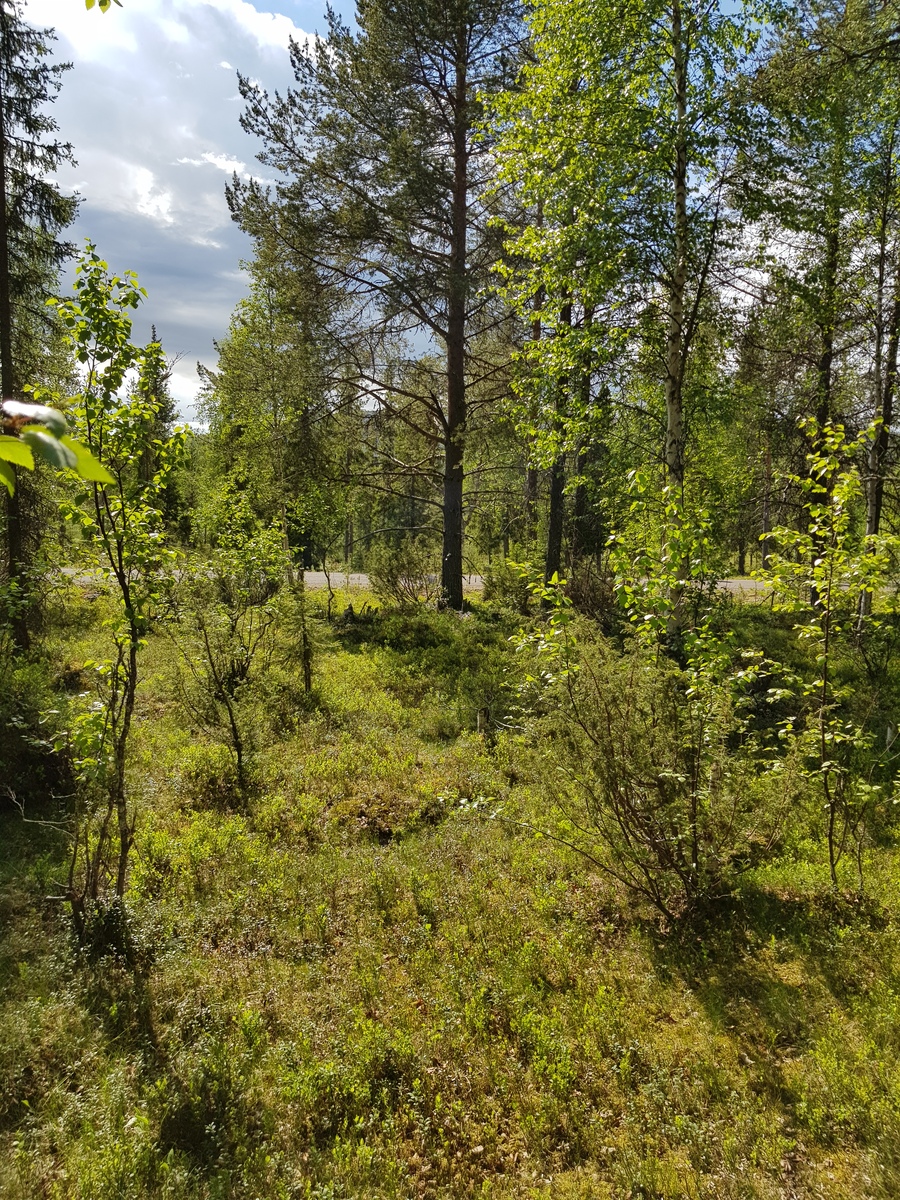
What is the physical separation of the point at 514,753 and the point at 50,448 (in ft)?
23.3

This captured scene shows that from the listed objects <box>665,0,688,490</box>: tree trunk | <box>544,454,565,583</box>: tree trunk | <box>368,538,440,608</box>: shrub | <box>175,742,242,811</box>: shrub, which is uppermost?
<box>665,0,688,490</box>: tree trunk

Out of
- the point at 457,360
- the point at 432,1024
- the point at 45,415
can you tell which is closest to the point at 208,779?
the point at 432,1024

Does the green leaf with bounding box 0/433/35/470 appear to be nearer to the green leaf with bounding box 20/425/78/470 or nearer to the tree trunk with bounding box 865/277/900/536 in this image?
the green leaf with bounding box 20/425/78/470

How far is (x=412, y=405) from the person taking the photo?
1494 centimetres

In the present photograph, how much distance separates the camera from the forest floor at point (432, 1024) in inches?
116

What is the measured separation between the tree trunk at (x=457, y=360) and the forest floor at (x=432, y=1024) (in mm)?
8920

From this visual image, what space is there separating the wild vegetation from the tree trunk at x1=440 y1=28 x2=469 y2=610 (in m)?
0.46

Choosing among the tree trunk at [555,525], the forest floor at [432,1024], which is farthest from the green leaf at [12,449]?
the tree trunk at [555,525]

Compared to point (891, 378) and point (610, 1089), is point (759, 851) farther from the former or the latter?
point (891, 378)

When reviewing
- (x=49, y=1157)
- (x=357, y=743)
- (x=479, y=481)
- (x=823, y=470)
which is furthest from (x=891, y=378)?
(x=479, y=481)

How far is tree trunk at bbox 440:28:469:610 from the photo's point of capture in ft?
42.0

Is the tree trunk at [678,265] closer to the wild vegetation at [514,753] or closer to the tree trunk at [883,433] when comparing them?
the wild vegetation at [514,753]

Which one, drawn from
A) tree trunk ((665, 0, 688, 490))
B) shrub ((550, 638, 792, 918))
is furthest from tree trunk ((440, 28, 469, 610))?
shrub ((550, 638, 792, 918))

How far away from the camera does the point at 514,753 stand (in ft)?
24.3
